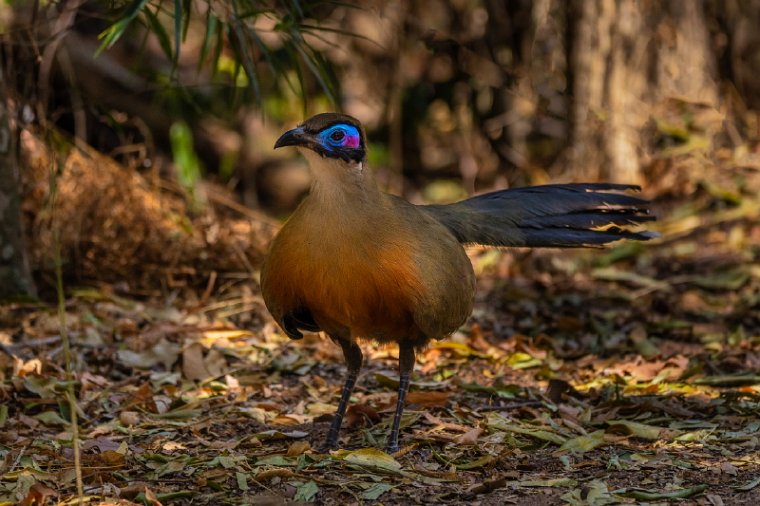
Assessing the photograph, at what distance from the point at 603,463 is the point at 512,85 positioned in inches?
226

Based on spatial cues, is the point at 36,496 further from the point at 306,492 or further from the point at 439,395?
the point at 439,395

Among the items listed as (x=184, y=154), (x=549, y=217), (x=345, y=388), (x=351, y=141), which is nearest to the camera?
(x=351, y=141)

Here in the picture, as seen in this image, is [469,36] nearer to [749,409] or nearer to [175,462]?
[749,409]

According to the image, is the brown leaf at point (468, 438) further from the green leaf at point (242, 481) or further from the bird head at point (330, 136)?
the bird head at point (330, 136)

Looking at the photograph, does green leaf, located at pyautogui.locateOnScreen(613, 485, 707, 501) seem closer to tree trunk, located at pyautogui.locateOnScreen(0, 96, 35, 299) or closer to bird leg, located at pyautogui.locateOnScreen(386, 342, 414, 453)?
bird leg, located at pyautogui.locateOnScreen(386, 342, 414, 453)

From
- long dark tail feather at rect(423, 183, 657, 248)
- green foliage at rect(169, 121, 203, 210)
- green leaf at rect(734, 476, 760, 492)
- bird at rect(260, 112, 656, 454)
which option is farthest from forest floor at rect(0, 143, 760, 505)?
green foliage at rect(169, 121, 203, 210)

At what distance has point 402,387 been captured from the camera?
14.9 ft

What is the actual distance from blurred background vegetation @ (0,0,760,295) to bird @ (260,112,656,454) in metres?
1.15

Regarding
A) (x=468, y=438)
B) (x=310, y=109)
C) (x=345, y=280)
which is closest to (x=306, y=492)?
(x=345, y=280)

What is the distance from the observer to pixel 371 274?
4039 millimetres

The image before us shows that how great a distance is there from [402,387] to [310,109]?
587 centimetres

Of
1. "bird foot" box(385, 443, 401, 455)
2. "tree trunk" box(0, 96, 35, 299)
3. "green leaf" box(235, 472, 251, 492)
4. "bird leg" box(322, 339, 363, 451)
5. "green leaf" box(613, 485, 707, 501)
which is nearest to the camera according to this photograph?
"green leaf" box(613, 485, 707, 501)

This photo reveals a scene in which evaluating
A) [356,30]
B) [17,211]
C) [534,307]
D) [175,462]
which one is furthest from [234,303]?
[356,30]

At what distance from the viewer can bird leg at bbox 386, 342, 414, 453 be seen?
4.41 meters
